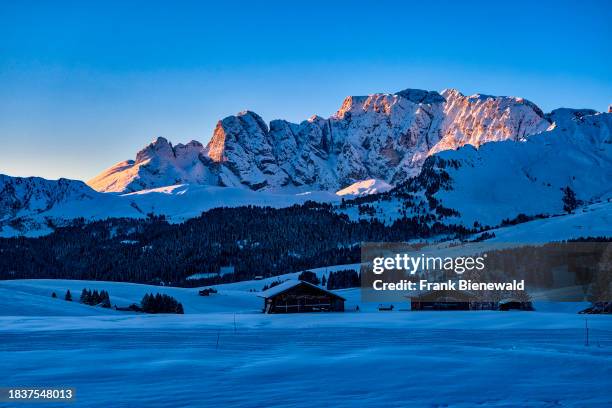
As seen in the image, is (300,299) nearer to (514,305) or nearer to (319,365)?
(514,305)

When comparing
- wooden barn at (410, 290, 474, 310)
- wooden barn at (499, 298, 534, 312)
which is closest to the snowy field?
wooden barn at (499, 298, 534, 312)

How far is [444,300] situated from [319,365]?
1829 inches

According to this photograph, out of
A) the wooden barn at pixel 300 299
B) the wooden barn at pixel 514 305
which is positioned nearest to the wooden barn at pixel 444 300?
the wooden barn at pixel 514 305

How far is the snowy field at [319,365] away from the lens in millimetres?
15477

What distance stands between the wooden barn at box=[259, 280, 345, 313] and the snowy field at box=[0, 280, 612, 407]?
28511 millimetres

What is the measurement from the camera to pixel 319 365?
64.7ft

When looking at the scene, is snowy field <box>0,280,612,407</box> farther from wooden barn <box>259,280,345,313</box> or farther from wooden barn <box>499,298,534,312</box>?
wooden barn <box>259,280,345,313</box>

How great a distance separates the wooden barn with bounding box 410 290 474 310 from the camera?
6356 cm

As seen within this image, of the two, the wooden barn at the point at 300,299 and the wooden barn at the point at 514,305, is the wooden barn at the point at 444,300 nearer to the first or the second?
the wooden barn at the point at 514,305

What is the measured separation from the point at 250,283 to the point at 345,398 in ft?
423

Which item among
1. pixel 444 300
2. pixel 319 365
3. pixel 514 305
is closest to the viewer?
Result: pixel 319 365

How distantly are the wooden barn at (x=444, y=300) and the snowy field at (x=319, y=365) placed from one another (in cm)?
2926

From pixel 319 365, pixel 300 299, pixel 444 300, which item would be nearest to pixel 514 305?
pixel 444 300

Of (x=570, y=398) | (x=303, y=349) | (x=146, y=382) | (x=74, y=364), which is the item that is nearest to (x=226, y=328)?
(x=303, y=349)
